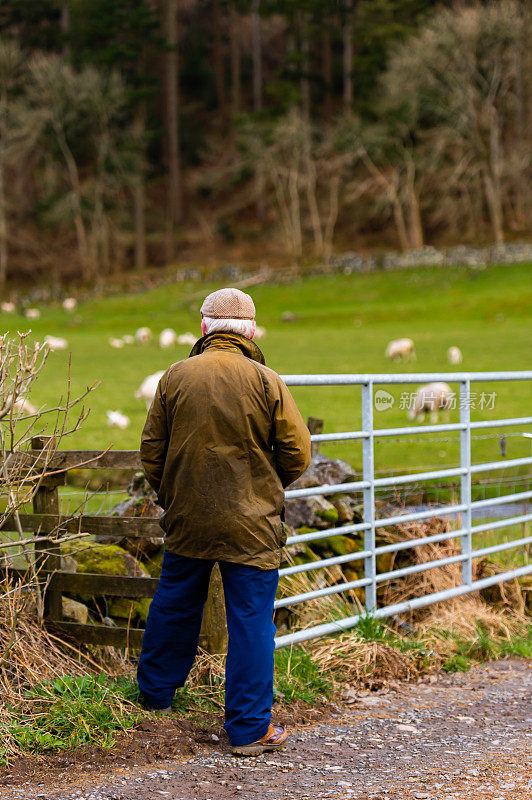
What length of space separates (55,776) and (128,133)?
61.5 m

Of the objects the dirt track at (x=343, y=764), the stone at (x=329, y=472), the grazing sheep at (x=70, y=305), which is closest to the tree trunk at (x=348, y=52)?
the grazing sheep at (x=70, y=305)

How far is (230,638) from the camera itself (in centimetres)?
462

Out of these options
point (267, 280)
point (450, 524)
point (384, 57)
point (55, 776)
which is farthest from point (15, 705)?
point (384, 57)

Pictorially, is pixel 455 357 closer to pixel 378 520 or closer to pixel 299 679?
pixel 378 520

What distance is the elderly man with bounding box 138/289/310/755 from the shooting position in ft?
14.8

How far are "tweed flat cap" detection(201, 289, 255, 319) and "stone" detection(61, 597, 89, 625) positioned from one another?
1880 millimetres

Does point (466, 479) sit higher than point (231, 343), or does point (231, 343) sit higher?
point (231, 343)

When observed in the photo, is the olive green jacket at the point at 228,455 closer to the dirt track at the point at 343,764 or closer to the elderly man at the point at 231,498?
the elderly man at the point at 231,498

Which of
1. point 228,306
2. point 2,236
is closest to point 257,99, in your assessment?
point 2,236

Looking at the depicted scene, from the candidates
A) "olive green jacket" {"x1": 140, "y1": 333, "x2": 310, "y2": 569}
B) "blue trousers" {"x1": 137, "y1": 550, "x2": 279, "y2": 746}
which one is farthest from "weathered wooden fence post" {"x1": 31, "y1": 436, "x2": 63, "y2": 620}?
"olive green jacket" {"x1": 140, "y1": 333, "x2": 310, "y2": 569}

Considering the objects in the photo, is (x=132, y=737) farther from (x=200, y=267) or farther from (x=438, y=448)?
(x=200, y=267)

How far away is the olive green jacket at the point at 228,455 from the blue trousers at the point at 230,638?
125 millimetres

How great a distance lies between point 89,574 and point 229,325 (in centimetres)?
148

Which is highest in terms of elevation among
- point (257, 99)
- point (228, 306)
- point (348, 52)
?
point (348, 52)
